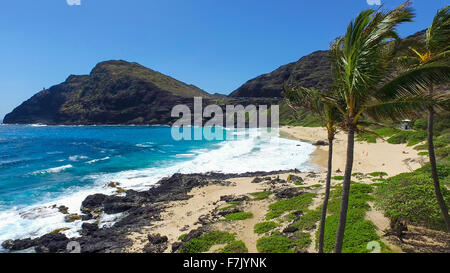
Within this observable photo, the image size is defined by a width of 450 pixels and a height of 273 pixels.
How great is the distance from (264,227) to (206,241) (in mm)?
3308

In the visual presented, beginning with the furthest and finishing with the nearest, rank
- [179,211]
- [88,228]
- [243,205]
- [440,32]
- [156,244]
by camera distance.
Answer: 1. [179,211]
2. [243,205]
3. [88,228]
4. [156,244]
5. [440,32]

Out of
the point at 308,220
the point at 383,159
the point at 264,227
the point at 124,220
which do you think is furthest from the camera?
the point at 383,159

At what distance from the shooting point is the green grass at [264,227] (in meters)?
12.7

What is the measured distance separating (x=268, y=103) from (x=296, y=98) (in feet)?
527

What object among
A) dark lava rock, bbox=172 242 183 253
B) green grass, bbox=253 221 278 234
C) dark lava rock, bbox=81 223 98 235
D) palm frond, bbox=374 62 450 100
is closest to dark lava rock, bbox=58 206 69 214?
dark lava rock, bbox=81 223 98 235

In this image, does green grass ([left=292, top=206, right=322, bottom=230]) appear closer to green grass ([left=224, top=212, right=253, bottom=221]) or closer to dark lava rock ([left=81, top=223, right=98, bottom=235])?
green grass ([left=224, top=212, right=253, bottom=221])

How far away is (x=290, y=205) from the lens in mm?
15625

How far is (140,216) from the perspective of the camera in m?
18.6

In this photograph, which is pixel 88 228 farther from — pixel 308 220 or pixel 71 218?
pixel 308 220

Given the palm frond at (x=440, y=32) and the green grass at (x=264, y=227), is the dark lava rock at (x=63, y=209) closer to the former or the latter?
the green grass at (x=264, y=227)

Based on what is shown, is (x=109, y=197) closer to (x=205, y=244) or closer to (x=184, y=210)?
(x=184, y=210)

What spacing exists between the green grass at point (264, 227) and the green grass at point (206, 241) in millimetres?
1397

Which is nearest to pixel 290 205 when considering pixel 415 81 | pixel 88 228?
pixel 415 81
